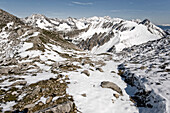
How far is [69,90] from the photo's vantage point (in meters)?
15.8

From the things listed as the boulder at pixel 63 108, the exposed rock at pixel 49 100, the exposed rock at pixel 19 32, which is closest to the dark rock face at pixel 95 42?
the exposed rock at pixel 19 32

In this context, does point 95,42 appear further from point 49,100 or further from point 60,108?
point 60,108

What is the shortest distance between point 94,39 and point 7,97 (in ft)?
600

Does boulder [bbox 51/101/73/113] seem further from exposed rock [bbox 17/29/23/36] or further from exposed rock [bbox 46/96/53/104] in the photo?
exposed rock [bbox 17/29/23/36]

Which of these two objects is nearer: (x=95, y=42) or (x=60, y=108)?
(x=60, y=108)

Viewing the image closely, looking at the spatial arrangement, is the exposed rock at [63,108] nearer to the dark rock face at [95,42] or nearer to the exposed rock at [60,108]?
the exposed rock at [60,108]

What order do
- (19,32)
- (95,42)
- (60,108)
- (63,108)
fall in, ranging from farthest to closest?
1. (95,42)
2. (19,32)
3. (63,108)
4. (60,108)

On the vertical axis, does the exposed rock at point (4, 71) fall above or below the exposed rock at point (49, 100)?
above

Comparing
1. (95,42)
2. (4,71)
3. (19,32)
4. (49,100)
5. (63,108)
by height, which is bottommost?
(49,100)

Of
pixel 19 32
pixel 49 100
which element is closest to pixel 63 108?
pixel 49 100

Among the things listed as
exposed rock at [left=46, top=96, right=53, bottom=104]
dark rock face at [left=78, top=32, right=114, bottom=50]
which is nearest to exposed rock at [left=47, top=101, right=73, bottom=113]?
exposed rock at [left=46, top=96, right=53, bottom=104]

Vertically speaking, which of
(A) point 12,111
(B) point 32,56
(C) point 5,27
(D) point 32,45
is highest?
(C) point 5,27

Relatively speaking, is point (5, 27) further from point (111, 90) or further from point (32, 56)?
point (111, 90)

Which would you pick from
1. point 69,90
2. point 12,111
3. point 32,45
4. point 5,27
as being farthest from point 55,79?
point 5,27
